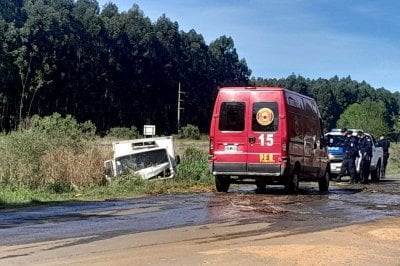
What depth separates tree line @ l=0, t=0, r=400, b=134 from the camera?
7744cm

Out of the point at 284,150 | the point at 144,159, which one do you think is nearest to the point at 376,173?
the point at 144,159

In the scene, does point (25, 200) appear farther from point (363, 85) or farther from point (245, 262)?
point (363, 85)

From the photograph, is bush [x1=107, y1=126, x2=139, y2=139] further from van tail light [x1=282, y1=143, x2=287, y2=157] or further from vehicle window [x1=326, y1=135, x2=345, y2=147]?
van tail light [x1=282, y1=143, x2=287, y2=157]

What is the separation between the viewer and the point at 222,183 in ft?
54.6

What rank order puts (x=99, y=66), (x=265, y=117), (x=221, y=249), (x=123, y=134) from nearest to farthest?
(x=221, y=249), (x=265, y=117), (x=123, y=134), (x=99, y=66)

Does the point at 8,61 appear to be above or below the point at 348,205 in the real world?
above

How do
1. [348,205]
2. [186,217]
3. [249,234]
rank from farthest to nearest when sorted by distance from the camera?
[348,205]
[186,217]
[249,234]

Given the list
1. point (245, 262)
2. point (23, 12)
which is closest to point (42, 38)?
point (23, 12)

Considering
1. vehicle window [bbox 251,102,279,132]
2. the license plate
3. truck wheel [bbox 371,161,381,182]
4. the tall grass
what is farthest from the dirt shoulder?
truck wheel [bbox 371,161,381,182]

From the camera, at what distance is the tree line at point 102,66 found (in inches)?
3049

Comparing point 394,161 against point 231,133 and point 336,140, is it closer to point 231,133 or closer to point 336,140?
point 336,140

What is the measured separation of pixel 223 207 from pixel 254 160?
3.26m

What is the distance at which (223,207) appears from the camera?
12.4m

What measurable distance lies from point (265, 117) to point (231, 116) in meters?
0.90
